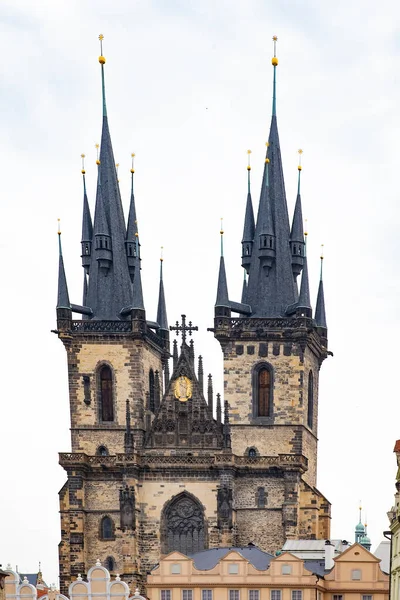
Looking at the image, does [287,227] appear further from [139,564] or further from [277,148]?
[139,564]

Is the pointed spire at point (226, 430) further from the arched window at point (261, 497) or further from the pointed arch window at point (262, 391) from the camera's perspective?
the arched window at point (261, 497)

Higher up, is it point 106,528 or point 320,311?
point 320,311

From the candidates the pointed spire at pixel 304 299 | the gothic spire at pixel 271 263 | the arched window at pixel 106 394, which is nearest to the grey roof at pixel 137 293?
the arched window at pixel 106 394

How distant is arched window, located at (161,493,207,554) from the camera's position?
9412cm

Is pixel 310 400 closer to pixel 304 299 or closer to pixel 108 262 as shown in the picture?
pixel 304 299

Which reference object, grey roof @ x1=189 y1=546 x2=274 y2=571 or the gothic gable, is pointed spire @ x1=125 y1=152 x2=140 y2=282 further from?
grey roof @ x1=189 y1=546 x2=274 y2=571

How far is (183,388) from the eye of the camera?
95.6 meters

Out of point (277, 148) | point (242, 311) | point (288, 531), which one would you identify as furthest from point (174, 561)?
point (277, 148)

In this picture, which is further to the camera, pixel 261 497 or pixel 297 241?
pixel 297 241

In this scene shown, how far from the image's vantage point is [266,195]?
3836 inches

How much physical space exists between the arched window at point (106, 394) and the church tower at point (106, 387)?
47mm

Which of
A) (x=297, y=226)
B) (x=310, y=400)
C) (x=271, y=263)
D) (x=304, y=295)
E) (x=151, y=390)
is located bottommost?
(x=310, y=400)

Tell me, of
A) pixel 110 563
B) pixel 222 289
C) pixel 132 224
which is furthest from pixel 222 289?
pixel 110 563

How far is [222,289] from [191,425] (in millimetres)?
6600
